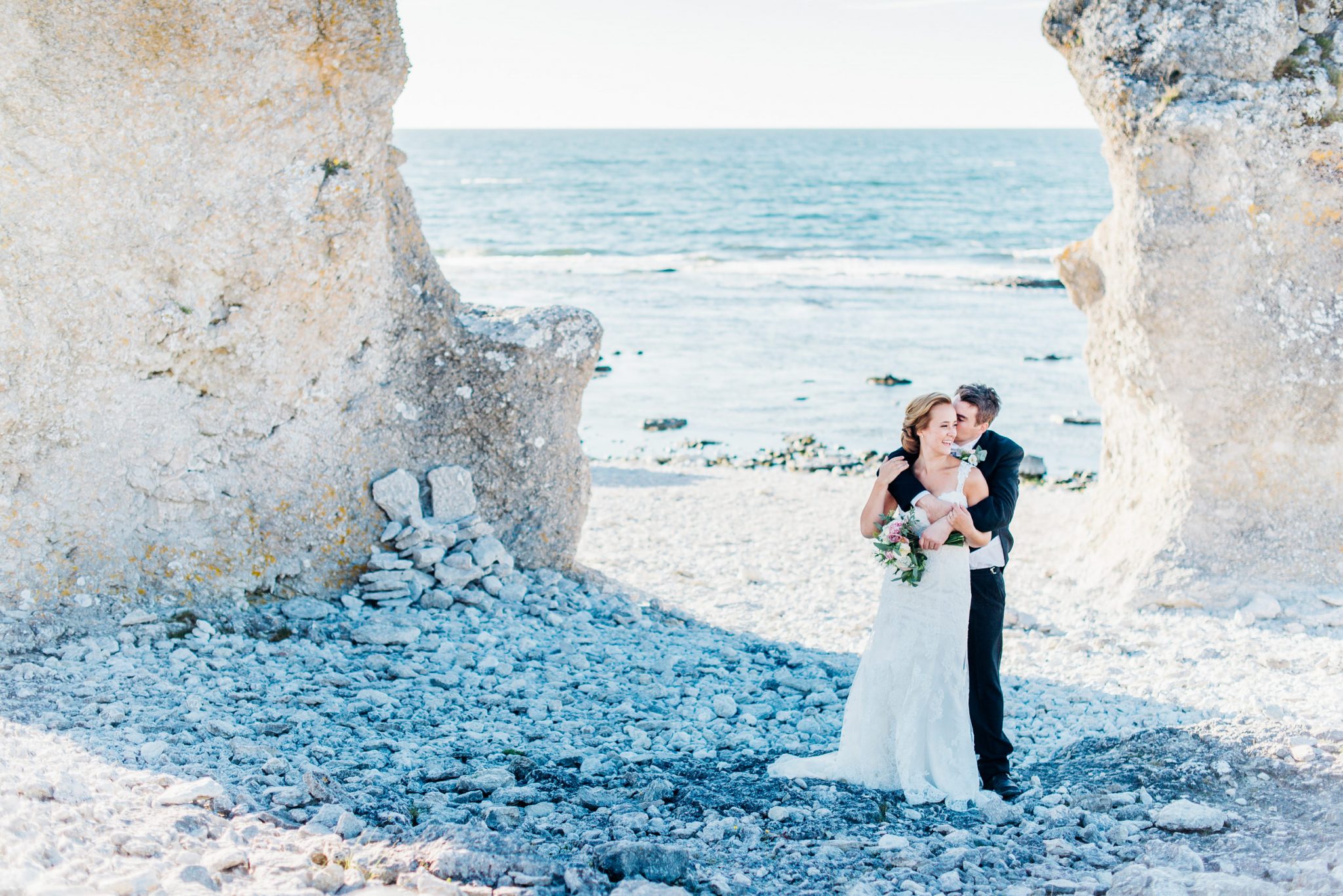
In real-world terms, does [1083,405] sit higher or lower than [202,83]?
lower

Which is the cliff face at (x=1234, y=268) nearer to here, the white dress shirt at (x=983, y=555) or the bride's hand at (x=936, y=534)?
the white dress shirt at (x=983, y=555)

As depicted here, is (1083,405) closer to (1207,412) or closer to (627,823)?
(1207,412)

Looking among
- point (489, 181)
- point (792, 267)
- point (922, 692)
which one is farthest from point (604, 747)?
point (489, 181)

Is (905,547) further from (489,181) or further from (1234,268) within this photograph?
(489,181)

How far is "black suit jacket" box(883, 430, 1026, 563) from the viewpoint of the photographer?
Result: 195 inches

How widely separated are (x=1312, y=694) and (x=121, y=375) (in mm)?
7133

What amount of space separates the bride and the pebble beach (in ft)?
0.53

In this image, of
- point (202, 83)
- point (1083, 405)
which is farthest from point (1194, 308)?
point (1083, 405)

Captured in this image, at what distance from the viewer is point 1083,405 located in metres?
18.3

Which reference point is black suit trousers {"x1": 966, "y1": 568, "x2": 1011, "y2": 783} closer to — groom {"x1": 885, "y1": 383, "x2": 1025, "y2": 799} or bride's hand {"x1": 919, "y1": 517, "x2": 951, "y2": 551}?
groom {"x1": 885, "y1": 383, "x2": 1025, "y2": 799}

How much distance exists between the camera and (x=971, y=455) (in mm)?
4969

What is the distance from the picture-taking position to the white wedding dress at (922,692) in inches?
198

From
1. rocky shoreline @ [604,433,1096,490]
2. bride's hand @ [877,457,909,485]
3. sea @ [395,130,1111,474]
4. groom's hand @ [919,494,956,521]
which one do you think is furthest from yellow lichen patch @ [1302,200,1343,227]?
sea @ [395,130,1111,474]

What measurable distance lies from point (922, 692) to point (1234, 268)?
471cm
